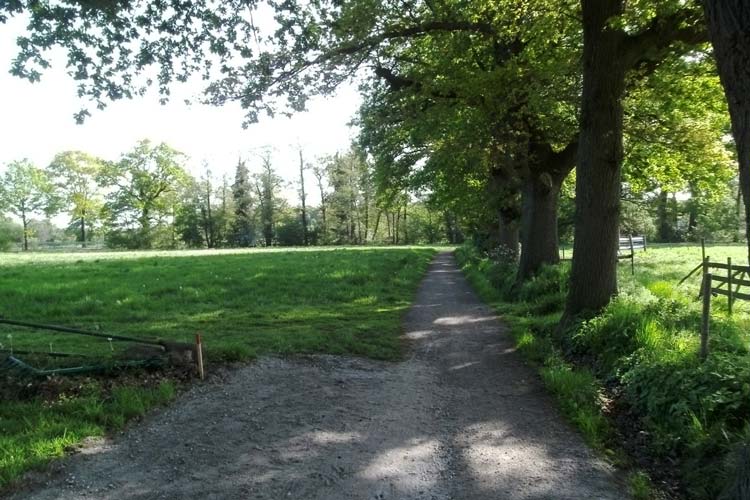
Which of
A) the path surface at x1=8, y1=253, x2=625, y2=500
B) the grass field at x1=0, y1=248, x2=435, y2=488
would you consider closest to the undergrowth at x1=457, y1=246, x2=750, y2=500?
the path surface at x1=8, y1=253, x2=625, y2=500

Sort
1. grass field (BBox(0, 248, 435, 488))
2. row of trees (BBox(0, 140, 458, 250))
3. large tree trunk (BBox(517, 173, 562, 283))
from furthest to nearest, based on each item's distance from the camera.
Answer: row of trees (BBox(0, 140, 458, 250)), large tree trunk (BBox(517, 173, 562, 283)), grass field (BBox(0, 248, 435, 488))

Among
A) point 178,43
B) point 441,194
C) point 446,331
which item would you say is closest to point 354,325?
point 446,331

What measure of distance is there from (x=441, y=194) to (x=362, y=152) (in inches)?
192

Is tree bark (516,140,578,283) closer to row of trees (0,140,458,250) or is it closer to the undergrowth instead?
the undergrowth

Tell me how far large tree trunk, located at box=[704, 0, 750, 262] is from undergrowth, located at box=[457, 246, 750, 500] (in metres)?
2.18

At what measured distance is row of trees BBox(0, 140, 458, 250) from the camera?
70.9m

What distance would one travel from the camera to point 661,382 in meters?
5.84

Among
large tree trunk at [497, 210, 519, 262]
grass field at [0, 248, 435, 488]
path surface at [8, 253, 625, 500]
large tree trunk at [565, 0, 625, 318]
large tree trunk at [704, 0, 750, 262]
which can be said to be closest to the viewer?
large tree trunk at [704, 0, 750, 262]

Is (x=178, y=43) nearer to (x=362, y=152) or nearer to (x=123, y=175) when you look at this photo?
(x=362, y=152)

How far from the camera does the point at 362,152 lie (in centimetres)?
1988

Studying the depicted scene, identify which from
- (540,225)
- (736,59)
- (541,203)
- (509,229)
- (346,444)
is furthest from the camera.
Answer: (509,229)

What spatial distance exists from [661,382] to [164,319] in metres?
9.87

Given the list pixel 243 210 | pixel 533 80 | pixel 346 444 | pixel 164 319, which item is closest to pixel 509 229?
pixel 533 80

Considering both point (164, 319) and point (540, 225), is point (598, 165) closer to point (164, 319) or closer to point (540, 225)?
point (540, 225)
